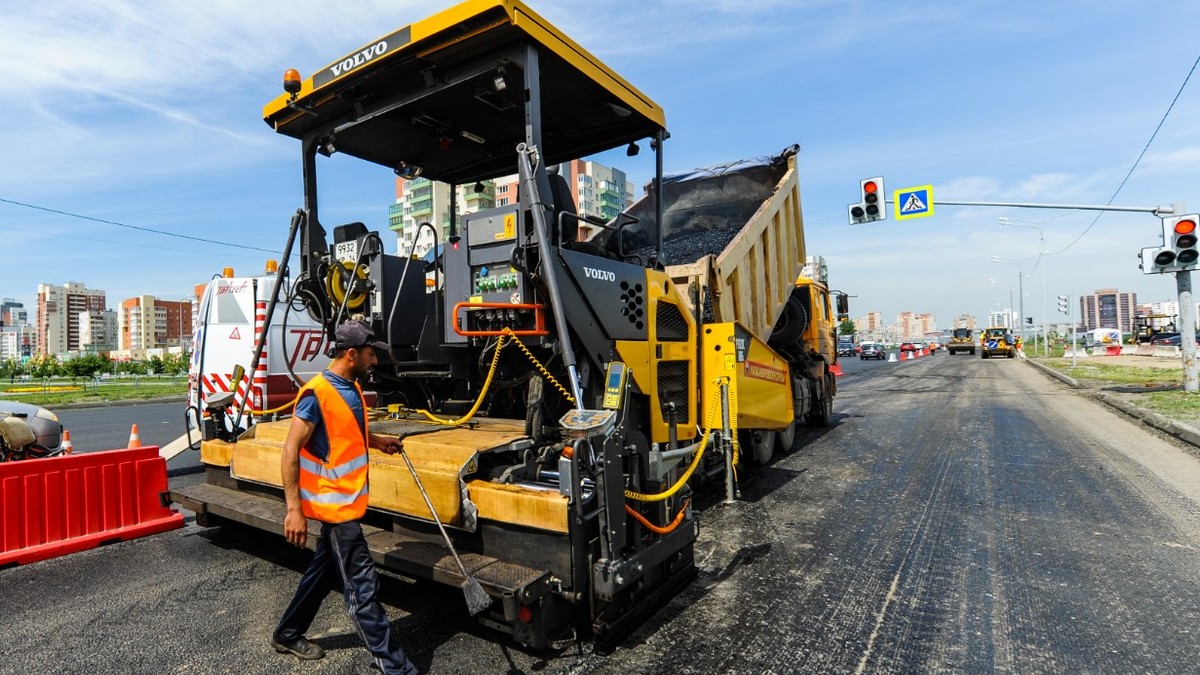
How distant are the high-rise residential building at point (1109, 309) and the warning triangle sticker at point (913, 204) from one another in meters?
171

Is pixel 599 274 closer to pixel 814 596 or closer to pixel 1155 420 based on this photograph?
pixel 814 596

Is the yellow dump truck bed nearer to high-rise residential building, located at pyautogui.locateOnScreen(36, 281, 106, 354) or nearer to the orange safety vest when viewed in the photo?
the orange safety vest

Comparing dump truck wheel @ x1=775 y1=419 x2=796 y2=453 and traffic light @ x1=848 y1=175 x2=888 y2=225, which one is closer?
dump truck wheel @ x1=775 y1=419 x2=796 y2=453

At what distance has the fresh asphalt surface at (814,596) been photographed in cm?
304

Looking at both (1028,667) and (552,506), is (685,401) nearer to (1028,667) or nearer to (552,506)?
(552,506)

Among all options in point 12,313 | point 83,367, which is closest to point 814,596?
point 83,367

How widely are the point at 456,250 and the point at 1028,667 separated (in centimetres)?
379

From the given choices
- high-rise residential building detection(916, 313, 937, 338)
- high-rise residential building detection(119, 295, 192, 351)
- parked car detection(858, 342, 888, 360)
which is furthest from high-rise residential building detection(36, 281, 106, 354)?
high-rise residential building detection(916, 313, 937, 338)

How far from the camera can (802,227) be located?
8.17 m

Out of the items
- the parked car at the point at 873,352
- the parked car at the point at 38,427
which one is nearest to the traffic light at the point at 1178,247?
the parked car at the point at 38,427

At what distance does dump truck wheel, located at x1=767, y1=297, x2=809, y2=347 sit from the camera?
843cm

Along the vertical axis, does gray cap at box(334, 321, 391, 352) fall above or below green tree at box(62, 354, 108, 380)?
above

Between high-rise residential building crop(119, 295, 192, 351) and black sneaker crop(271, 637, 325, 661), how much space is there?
317 ft

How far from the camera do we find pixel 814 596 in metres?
3.75
